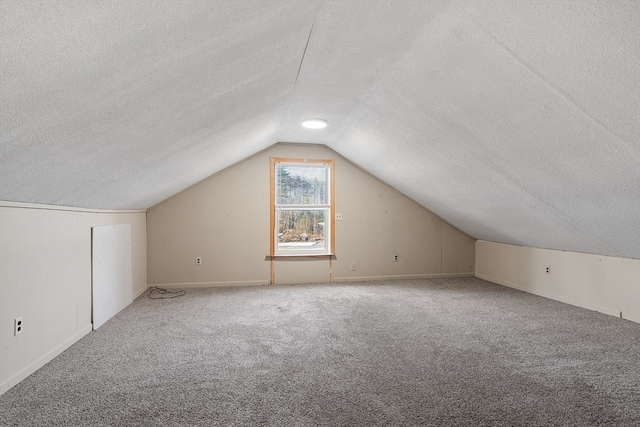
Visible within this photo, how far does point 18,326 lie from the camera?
2.33 meters

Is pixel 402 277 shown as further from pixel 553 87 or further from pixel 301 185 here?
pixel 553 87

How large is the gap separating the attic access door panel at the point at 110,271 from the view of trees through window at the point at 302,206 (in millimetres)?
2124

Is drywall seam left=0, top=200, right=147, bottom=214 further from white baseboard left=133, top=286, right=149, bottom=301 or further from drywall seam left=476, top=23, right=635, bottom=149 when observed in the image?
drywall seam left=476, top=23, right=635, bottom=149

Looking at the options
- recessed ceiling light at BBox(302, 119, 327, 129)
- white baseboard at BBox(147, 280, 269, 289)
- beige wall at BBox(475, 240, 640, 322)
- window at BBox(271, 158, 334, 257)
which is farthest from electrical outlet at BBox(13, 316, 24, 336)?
beige wall at BBox(475, 240, 640, 322)

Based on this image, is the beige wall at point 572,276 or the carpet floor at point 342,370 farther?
the beige wall at point 572,276

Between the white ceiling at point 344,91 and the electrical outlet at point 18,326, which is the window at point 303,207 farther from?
the electrical outlet at point 18,326

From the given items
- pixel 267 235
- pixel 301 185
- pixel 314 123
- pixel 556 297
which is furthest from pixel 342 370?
pixel 301 185

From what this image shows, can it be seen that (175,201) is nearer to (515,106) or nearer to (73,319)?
(73,319)

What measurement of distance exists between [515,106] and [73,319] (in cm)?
362

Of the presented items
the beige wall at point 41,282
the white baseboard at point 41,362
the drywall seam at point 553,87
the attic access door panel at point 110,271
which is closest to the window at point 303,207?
the attic access door panel at point 110,271

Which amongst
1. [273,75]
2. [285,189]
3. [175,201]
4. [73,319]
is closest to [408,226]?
[285,189]

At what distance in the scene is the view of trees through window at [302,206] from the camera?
5789 millimetres

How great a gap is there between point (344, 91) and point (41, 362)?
3010 millimetres

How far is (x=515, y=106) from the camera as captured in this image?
235cm
